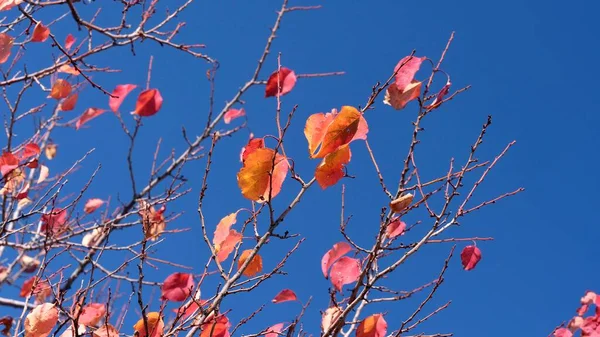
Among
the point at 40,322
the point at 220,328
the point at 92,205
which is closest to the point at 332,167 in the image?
the point at 220,328

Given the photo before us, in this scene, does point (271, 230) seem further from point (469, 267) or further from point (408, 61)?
point (469, 267)

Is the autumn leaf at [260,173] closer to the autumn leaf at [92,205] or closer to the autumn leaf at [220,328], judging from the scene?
the autumn leaf at [220,328]

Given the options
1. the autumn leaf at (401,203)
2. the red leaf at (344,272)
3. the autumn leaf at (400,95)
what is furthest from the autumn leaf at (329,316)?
the autumn leaf at (400,95)

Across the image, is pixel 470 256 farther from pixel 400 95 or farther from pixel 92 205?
pixel 92 205

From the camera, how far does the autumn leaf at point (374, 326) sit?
2169 mm

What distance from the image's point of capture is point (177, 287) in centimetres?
232

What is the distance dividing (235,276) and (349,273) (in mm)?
523

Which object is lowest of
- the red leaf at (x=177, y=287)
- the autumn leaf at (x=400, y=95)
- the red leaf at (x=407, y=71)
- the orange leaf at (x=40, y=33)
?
the red leaf at (x=177, y=287)

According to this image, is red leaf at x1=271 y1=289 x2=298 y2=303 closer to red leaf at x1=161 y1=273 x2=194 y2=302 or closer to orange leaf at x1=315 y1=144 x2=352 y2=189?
red leaf at x1=161 y1=273 x2=194 y2=302

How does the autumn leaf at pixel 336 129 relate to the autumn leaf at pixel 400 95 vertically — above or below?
below

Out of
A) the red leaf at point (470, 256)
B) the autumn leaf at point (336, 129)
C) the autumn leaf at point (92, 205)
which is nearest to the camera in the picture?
the autumn leaf at point (336, 129)

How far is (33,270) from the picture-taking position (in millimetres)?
5801

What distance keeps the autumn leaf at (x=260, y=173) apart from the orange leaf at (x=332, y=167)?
0.14m

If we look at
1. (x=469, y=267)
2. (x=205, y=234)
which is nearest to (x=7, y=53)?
(x=205, y=234)
